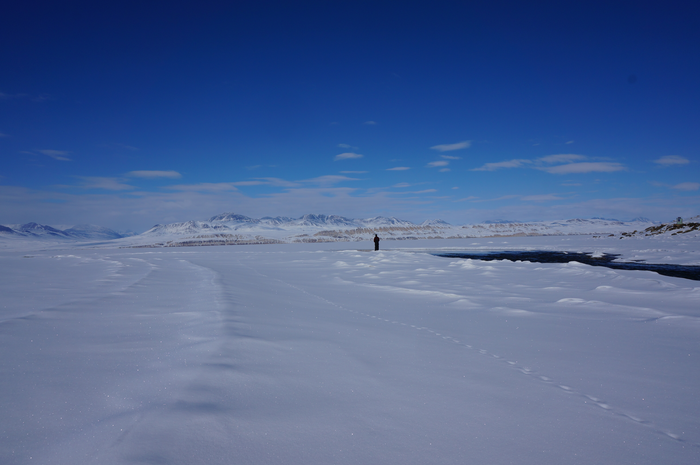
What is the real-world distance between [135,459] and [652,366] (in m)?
5.34

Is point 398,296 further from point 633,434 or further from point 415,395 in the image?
point 633,434

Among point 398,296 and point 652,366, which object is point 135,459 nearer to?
point 652,366

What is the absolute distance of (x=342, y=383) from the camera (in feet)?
12.2

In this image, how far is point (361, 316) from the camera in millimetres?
7277

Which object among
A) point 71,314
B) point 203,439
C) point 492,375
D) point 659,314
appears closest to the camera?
point 203,439

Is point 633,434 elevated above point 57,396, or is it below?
below

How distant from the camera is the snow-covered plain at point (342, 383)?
2514 mm

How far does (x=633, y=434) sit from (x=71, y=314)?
7635 millimetres

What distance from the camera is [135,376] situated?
11.4 feet

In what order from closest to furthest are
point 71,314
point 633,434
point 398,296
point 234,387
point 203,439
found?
point 203,439 < point 633,434 < point 234,387 < point 71,314 < point 398,296

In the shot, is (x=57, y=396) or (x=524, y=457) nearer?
(x=524, y=457)

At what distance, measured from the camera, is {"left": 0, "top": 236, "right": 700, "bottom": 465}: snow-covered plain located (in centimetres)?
251

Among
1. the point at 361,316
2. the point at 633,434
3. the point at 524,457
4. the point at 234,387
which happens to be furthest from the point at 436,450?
the point at 361,316

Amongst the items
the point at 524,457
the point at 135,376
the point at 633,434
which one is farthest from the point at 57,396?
the point at 633,434
